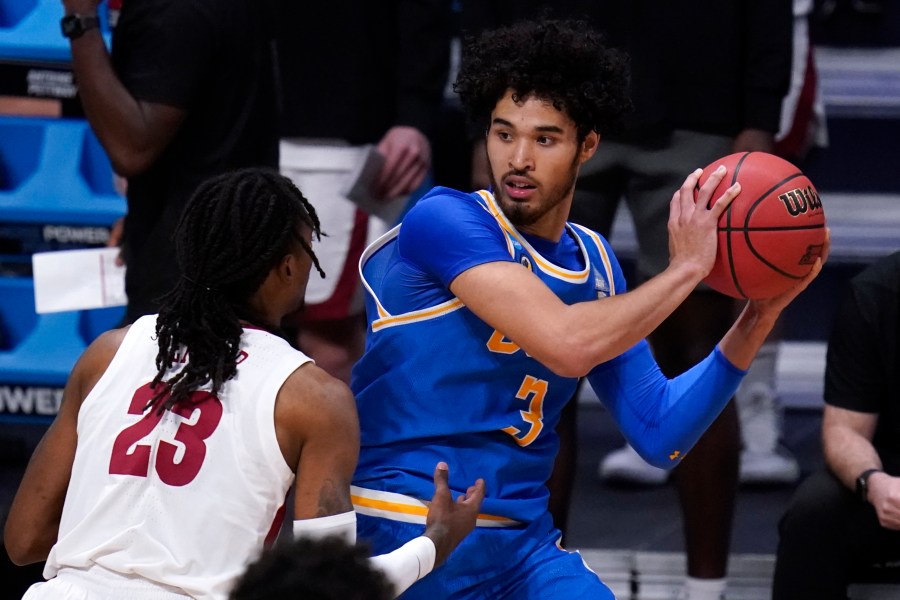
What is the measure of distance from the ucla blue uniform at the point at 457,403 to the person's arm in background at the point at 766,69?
126 centimetres

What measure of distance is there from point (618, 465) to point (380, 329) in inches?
91.8

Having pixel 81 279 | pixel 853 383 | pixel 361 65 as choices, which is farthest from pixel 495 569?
pixel 361 65

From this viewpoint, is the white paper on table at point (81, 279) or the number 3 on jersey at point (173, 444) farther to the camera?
the white paper on table at point (81, 279)

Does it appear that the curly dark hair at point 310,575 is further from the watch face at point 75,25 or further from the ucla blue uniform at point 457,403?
the watch face at point 75,25

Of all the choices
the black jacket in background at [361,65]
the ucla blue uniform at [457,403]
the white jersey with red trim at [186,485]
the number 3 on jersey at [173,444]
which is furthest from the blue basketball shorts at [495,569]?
the black jacket in background at [361,65]

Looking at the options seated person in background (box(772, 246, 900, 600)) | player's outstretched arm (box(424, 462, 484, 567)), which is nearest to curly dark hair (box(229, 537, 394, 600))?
player's outstretched arm (box(424, 462, 484, 567))

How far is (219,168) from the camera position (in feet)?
12.4

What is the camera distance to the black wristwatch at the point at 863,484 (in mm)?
3537

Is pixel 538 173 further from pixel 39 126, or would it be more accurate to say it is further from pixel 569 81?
pixel 39 126

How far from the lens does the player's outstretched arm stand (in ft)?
8.68

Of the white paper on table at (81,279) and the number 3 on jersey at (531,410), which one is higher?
the number 3 on jersey at (531,410)

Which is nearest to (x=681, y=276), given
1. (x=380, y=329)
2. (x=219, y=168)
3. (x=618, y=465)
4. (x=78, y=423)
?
(x=380, y=329)

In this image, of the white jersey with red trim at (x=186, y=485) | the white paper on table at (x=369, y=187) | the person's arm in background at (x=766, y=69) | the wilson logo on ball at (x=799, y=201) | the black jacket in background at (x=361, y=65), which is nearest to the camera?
the white jersey with red trim at (x=186, y=485)

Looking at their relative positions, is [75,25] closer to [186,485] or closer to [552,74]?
[552,74]
